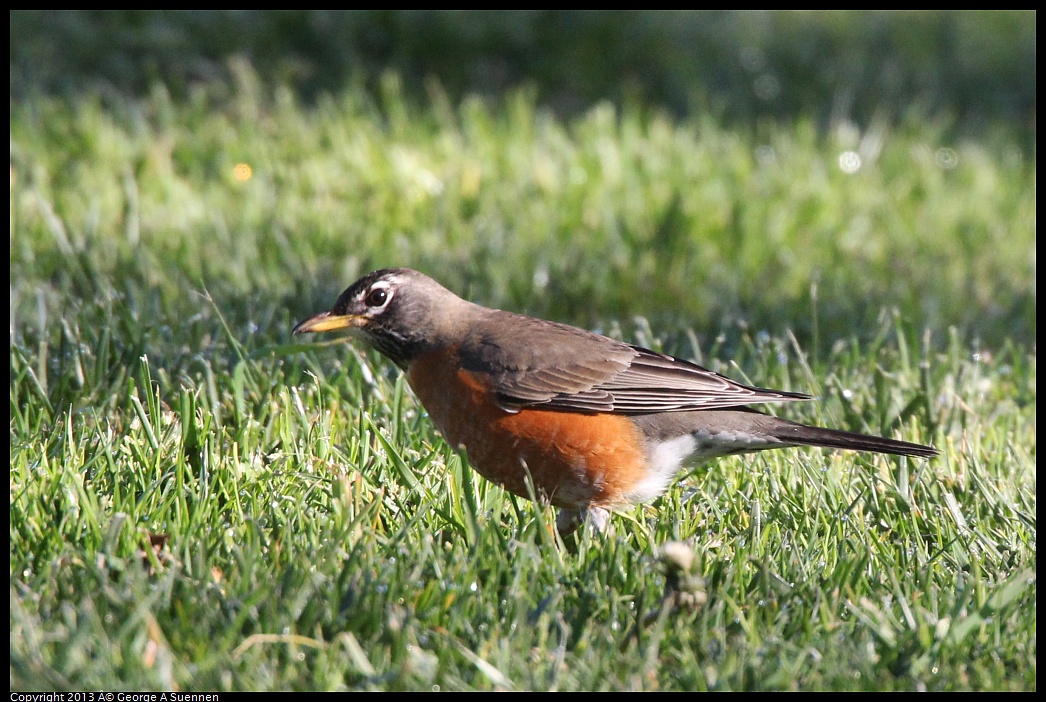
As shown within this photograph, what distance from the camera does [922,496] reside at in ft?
13.4

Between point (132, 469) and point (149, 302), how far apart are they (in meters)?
1.61

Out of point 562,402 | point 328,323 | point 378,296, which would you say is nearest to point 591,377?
point 562,402

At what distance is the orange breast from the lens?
154 inches

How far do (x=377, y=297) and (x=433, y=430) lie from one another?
53 centimetres

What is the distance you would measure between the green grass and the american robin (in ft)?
0.51

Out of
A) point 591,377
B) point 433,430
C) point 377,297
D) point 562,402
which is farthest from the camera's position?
point 433,430

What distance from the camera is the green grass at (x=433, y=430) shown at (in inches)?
117

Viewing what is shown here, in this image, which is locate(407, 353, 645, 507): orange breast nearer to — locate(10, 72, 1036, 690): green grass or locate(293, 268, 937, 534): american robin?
locate(293, 268, 937, 534): american robin

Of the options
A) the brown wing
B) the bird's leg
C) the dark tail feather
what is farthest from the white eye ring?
the dark tail feather

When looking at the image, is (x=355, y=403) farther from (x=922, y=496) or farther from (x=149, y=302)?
(x=922, y=496)

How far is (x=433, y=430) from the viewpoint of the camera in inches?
176

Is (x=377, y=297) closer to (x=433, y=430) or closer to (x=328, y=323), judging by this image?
(x=328, y=323)

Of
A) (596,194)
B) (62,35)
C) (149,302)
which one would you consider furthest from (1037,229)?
(62,35)

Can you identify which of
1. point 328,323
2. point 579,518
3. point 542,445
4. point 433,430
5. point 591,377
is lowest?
point 579,518
